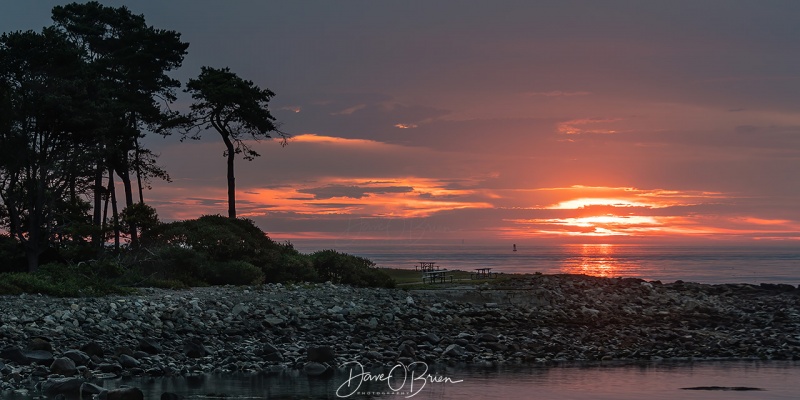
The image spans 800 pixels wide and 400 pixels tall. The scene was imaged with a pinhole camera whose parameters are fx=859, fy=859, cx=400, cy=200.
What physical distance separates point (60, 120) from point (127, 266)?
10073 mm

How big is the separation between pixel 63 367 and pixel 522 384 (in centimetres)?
1156

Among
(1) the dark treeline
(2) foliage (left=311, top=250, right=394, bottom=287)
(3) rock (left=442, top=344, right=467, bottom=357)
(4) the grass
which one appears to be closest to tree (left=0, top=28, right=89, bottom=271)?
(1) the dark treeline

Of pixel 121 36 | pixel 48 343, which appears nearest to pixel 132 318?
pixel 48 343

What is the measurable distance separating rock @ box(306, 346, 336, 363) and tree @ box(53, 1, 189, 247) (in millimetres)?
31742

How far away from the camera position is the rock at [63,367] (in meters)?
21.0

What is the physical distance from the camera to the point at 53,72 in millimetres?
Result: 44781

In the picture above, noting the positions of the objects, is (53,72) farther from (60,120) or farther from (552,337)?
(552,337)

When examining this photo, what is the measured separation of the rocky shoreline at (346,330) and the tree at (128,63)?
75.8 ft

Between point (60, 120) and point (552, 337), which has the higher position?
point (60, 120)

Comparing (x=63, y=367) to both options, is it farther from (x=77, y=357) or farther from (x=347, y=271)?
(x=347, y=271)

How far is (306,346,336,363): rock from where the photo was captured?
80.0 feet

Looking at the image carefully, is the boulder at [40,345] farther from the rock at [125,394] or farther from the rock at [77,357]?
the rock at [125,394]

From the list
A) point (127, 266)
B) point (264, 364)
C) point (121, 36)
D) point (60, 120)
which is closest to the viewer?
point (264, 364)

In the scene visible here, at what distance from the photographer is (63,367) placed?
21.1 m
